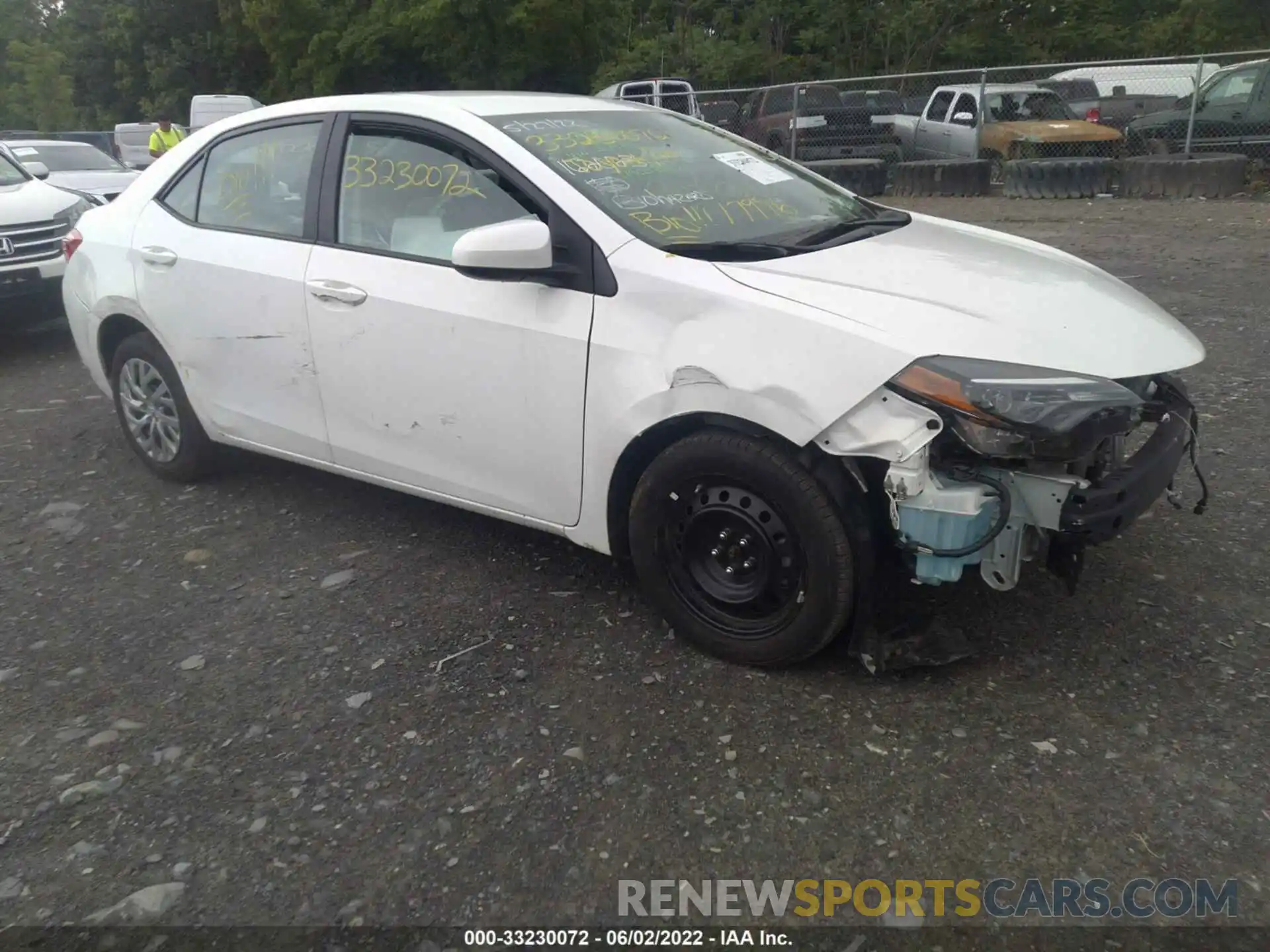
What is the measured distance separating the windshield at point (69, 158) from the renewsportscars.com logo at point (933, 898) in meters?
13.1

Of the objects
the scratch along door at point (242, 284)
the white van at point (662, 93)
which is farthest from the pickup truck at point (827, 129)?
the scratch along door at point (242, 284)

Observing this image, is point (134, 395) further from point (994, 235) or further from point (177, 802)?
point (994, 235)

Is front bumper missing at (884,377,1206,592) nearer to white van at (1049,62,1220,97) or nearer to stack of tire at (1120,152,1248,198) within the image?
stack of tire at (1120,152,1248,198)

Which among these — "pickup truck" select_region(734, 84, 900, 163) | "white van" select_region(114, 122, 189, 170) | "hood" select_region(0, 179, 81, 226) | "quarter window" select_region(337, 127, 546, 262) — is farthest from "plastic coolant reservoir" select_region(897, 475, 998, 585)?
"white van" select_region(114, 122, 189, 170)

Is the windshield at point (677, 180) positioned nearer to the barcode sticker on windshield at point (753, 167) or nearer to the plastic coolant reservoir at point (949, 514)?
the barcode sticker on windshield at point (753, 167)

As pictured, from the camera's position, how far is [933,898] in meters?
2.44

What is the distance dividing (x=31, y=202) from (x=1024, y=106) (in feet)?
43.1

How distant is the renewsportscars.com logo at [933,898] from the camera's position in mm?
2379

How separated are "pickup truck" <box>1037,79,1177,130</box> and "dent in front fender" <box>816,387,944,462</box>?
565 inches

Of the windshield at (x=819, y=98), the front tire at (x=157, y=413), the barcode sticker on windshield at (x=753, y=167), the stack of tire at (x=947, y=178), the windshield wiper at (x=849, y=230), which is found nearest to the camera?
the windshield wiper at (x=849, y=230)

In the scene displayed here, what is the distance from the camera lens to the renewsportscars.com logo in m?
2.38

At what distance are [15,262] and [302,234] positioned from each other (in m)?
5.05

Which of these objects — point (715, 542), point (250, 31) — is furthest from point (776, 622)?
point (250, 31)

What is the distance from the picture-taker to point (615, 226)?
3.36 m
